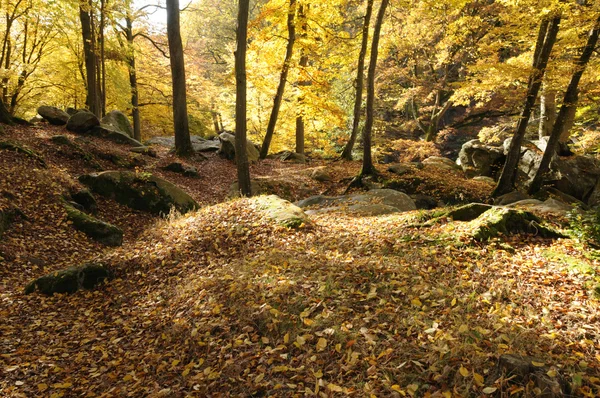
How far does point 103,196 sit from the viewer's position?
31.0 ft

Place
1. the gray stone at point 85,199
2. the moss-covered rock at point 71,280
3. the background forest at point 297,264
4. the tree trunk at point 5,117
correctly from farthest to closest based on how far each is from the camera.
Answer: the tree trunk at point 5,117 < the gray stone at point 85,199 < the moss-covered rock at point 71,280 < the background forest at point 297,264

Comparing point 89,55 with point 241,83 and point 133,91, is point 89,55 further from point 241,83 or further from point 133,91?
point 241,83

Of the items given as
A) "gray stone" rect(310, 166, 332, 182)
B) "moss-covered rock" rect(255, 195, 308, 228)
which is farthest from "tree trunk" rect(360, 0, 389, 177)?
"moss-covered rock" rect(255, 195, 308, 228)

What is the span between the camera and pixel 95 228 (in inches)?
313

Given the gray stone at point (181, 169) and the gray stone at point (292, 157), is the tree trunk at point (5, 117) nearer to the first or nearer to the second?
the gray stone at point (181, 169)

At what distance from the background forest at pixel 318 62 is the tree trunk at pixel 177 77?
2.02m

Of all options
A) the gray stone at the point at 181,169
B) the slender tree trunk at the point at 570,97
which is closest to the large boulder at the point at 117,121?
the gray stone at the point at 181,169

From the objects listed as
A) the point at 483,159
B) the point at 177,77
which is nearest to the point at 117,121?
the point at 177,77

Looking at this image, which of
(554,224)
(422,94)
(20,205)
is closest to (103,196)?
(20,205)

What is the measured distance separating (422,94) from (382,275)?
1904 cm

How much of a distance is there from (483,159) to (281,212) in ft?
41.8

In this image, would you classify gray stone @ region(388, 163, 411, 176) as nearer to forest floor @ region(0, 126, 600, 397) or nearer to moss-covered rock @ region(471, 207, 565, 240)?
forest floor @ region(0, 126, 600, 397)

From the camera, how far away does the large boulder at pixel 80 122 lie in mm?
13117

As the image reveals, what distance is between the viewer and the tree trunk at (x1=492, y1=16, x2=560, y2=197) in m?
9.73
